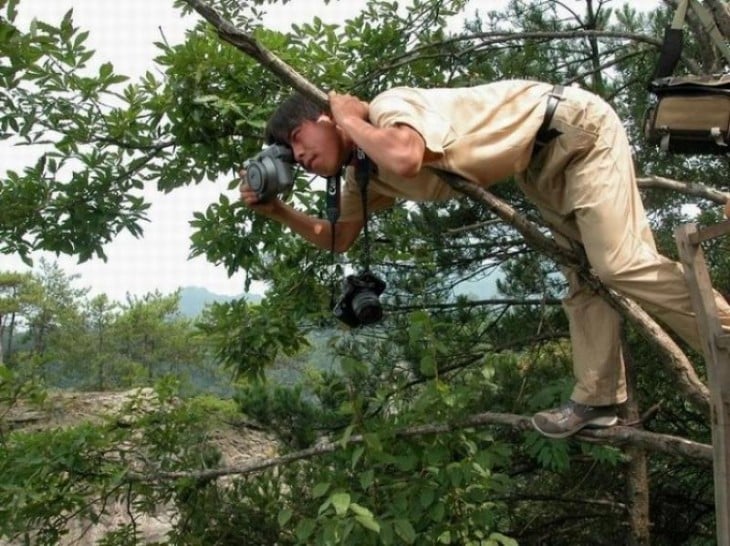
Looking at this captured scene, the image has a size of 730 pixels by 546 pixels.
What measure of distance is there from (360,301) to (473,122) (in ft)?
2.06

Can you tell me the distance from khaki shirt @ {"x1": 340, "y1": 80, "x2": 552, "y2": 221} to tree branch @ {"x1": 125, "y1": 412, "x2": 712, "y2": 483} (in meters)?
0.74

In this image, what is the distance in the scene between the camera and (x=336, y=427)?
5.13 meters

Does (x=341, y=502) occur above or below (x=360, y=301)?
below

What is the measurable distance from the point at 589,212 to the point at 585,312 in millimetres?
422

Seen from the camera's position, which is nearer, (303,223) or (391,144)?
(391,144)

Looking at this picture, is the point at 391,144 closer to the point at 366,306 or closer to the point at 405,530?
the point at 366,306

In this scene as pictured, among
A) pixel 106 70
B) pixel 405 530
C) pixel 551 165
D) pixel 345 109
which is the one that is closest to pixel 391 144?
pixel 345 109

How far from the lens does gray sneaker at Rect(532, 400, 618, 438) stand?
235 centimetres

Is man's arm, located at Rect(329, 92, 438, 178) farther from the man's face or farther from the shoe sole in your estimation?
the shoe sole

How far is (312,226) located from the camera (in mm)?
2664

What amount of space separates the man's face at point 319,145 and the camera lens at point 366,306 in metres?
0.40

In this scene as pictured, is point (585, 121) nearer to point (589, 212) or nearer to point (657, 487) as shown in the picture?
point (589, 212)

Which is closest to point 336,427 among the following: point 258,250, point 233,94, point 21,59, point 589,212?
point 258,250

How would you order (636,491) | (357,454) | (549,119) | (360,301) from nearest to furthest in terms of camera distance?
(549,119), (357,454), (360,301), (636,491)
